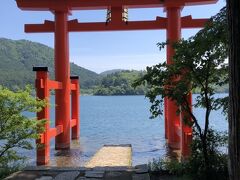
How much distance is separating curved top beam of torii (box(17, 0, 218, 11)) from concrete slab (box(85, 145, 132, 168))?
4287mm

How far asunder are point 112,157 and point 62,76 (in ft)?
10.5

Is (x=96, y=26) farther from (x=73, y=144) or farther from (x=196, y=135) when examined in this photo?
(x=196, y=135)

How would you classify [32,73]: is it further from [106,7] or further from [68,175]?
[68,175]

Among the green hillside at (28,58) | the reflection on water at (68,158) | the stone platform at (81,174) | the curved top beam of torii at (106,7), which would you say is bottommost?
the reflection on water at (68,158)

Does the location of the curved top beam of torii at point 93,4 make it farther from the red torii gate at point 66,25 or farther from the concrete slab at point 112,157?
the concrete slab at point 112,157

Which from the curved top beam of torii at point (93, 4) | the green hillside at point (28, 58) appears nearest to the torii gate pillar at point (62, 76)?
the curved top beam of torii at point (93, 4)

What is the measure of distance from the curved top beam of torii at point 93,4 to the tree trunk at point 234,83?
8.32m

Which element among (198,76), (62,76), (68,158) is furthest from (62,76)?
(198,76)

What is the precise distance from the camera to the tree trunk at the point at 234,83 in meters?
3.09

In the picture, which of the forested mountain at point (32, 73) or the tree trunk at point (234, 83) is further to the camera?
the forested mountain at point (32, 73)

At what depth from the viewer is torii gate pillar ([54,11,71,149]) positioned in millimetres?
11367

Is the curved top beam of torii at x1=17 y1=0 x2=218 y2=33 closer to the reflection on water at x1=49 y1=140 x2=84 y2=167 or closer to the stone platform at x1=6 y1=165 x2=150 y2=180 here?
the reflection on water at x1=49 y1=140 x2=84 y2=167

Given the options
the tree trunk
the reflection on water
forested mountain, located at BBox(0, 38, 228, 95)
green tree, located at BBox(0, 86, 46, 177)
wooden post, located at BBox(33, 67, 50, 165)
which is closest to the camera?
the tree trunk

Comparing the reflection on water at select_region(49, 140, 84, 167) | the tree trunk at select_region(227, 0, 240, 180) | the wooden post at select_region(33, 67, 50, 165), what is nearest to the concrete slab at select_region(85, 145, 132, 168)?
the reflection on water at select_region(49, 140, 84, 167)
